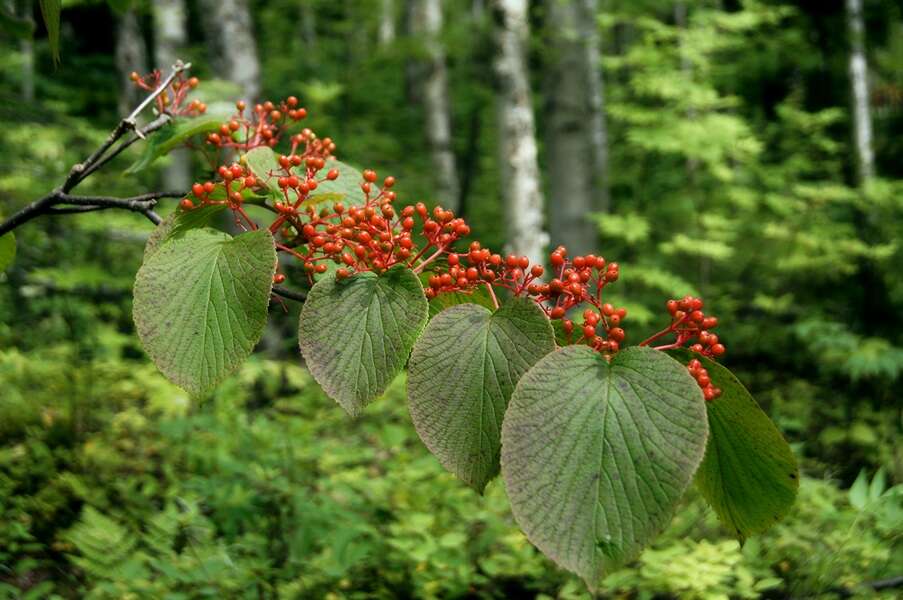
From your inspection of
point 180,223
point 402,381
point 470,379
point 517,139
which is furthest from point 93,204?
point 517,139

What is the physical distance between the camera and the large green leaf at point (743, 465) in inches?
24.4

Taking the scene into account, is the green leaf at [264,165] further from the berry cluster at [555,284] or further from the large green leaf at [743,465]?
the large green leaf at [743,465]

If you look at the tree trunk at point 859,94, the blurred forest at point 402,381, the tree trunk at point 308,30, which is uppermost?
the tree trunk at point 308,30

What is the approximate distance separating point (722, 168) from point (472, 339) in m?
5.27

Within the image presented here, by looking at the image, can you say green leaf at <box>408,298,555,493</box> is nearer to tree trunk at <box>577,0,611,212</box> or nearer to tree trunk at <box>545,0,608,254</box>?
tree trunk at <box>545,0,608,254</box>

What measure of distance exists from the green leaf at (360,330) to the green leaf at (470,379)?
0.02m

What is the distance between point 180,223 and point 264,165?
12 cm

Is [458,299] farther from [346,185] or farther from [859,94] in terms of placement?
[859,94]

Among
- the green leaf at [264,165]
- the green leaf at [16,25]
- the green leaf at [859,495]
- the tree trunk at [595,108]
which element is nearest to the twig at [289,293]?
the green leaf at [264,165]

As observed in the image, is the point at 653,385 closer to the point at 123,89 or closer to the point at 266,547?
the point at 266,547

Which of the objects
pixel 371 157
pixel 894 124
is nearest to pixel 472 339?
pixel 371 157

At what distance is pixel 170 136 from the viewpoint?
34.7 inches

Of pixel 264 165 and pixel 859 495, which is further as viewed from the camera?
pixel 859 495

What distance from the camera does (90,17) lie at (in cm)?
1311
